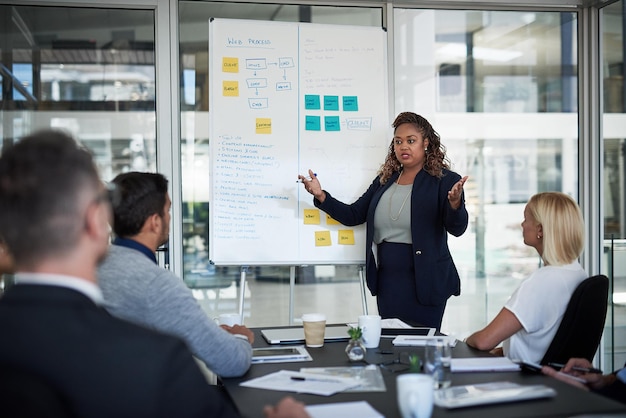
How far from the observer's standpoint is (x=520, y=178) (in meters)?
5.20

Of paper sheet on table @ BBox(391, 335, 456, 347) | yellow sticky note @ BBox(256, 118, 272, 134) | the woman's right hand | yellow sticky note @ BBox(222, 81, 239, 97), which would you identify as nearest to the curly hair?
the woman's right hand

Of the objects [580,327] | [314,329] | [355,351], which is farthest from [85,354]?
[580,327]

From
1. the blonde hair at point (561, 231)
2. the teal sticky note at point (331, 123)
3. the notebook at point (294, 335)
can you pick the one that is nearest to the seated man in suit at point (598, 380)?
the blonde hair at point (561, 231)

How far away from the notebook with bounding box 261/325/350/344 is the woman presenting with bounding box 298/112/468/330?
38.6 inches

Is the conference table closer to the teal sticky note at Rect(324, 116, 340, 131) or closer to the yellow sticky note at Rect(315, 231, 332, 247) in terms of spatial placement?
the yellow sticky note at Rect(315, 231, 332, 247)

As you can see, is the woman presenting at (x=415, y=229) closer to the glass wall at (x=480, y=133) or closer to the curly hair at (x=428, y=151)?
the curly hair at (x=428, y=151)

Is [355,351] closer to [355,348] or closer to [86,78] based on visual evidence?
[355,348]

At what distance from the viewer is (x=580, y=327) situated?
2553mm

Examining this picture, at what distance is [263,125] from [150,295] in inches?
94.9

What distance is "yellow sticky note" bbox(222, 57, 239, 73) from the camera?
4.30 metres

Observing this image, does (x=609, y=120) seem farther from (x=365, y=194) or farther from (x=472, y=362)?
(x=472, y=362)

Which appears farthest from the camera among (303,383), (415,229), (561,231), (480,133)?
(480,133)

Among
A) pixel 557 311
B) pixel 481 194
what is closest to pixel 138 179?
pixel 557 311

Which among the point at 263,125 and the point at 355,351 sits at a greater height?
the point at 263,125
